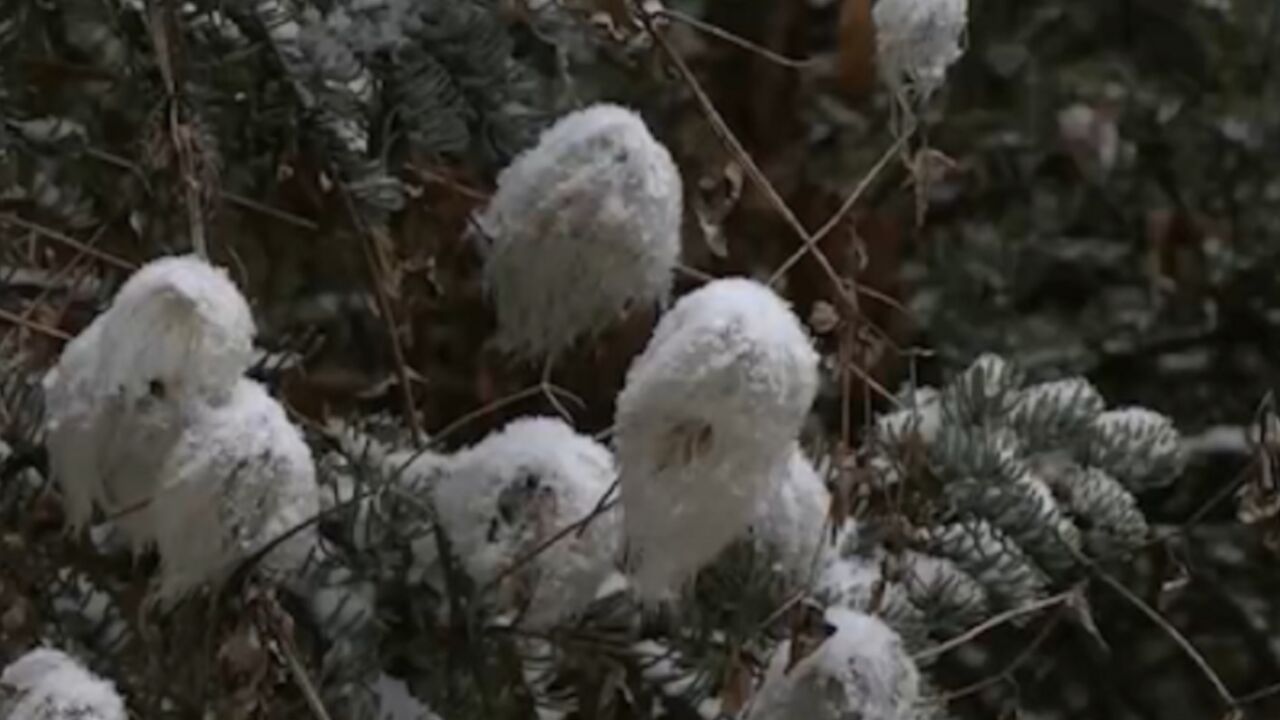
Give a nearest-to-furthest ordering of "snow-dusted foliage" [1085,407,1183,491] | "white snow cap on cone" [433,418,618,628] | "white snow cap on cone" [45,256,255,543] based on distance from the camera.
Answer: "white snow cap on cone" [45,256,255,543] → "white snow cap on cone" [433,418,618,628] → "snow-dusted foliage" [1085,407,1183,491]

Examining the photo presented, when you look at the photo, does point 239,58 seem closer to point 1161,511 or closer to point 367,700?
point 367,700

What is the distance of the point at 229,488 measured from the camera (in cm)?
68

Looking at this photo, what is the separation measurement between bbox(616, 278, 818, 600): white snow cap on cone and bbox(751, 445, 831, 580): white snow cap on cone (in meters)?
0.08

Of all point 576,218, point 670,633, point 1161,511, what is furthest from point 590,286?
point 1161,511

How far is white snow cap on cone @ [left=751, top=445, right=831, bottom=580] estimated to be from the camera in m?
0.76

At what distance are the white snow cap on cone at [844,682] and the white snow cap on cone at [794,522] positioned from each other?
0.03 m

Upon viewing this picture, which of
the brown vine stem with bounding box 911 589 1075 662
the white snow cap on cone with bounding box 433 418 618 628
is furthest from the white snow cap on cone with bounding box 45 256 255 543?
the brown vine stem with bounding box 911 589 1075 662

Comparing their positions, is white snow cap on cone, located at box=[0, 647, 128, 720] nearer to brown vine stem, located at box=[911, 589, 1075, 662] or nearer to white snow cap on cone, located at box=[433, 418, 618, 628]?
white snow cap on cone, located at box=[433, 418, 618, 628]

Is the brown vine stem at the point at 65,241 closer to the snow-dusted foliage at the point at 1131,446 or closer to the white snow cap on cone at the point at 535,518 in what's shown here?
the white snow cap on cone at the point at 535,518

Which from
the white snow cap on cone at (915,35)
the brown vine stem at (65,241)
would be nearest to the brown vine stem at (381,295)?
the brown vine stem at (65,241)

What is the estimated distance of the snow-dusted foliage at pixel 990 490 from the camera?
2.81 feet

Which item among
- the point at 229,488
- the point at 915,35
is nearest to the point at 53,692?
the point at 229,488

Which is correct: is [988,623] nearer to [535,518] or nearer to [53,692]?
[535,518]

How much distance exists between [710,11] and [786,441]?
1146mm
